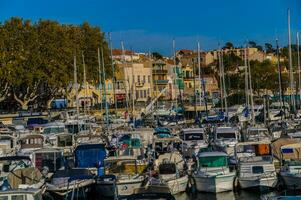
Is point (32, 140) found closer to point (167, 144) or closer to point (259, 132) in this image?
point (167, 144)

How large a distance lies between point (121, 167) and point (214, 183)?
3.86 meters

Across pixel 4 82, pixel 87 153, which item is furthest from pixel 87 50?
pixel 87 153

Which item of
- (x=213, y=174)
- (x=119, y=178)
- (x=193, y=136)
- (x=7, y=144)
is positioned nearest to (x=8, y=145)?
(x=7, y=144)

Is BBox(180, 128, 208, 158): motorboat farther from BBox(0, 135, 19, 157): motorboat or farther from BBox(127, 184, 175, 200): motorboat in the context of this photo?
BBox(127, 184, 175, 200): motorboat

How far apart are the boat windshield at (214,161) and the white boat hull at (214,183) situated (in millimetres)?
718

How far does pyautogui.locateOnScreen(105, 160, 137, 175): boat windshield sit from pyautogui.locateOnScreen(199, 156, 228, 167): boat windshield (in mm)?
2811

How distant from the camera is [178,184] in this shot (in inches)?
1115

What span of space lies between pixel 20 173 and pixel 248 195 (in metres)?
8.99

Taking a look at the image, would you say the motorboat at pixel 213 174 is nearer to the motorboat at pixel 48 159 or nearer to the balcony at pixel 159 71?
the motorboat at pixel 48 159

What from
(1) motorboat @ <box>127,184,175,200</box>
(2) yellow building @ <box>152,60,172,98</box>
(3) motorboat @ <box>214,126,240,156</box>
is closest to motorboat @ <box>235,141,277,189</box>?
(1) motorboat @ <box>127,184,175,200</box>

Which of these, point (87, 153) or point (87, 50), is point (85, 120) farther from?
point (87, 50)

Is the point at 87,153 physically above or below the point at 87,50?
below

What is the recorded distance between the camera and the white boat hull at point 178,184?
2797 cm

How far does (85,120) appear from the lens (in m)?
52.5
